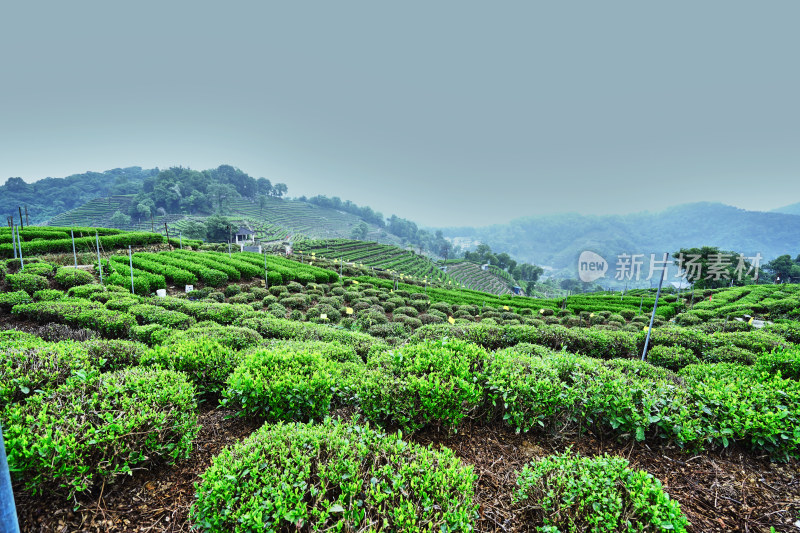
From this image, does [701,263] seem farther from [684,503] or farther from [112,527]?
[112,527]

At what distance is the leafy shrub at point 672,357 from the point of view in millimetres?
6645

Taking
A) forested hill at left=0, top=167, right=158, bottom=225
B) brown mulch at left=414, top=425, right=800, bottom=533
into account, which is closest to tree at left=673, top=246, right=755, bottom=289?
brown mulch at left=414, top=425, right=800, bottom=533

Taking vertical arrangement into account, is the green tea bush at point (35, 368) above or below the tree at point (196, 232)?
above

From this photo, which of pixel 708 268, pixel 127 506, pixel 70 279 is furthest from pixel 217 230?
pixel 708 268

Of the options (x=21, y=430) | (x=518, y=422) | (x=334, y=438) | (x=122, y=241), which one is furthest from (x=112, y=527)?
(x=122, y=241)

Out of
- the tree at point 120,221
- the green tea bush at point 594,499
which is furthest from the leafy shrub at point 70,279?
the tree at point 120,221

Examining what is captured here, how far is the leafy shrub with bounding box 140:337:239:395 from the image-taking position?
4.12 m

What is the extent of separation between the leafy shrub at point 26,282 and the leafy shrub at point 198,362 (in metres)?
10.5

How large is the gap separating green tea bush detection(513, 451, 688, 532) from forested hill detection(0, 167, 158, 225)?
383ft

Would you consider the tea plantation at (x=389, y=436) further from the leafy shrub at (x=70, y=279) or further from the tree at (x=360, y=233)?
the tree at (x=360, y=233)

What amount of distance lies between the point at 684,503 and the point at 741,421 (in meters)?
1.26

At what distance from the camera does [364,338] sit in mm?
7207

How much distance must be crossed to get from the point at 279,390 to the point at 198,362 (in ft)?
4.88

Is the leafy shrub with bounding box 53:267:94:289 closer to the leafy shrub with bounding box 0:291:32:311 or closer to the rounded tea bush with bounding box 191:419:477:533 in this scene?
the leafy shrub with bounding box 0:291:32:311
